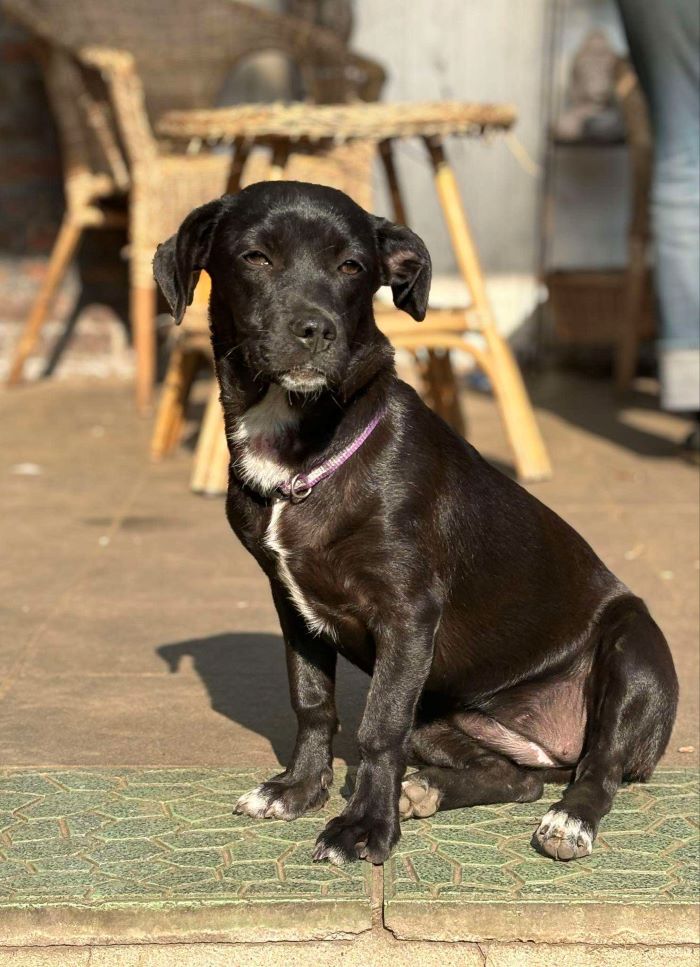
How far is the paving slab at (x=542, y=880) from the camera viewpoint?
7.91 feet

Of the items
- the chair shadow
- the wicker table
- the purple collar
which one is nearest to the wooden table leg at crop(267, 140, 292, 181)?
the wicker table

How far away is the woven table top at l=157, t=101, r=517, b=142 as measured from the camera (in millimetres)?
4785

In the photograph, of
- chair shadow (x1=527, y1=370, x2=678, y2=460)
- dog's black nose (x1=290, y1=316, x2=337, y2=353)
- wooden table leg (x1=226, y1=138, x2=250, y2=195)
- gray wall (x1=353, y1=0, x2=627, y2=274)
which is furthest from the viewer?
gray wall (x1=353, y1=0, x2=627, y2=274)

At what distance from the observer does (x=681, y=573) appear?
14.8ft

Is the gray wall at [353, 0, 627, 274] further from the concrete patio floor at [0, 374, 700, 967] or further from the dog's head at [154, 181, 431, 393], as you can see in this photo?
the dog's head at [154, 181, 431, 393]

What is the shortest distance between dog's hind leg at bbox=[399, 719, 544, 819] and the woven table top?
252cm

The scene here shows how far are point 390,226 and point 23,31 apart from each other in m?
5.39

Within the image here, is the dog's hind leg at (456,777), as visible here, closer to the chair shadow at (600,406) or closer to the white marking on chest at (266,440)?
the white marking on chest at (266,440)

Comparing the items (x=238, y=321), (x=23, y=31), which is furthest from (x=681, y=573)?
(x=23, y=31)

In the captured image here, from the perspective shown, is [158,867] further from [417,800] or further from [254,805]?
[417,800]

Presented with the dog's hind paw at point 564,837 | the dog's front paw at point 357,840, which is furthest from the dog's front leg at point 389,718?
the dog's hind paw at point 564,837

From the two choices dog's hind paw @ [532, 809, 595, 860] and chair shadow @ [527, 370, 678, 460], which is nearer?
dog's hind paw @ [532, 809, 595, 860]

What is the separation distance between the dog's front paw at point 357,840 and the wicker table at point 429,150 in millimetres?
2808

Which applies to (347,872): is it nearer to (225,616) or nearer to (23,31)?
(225,616)
